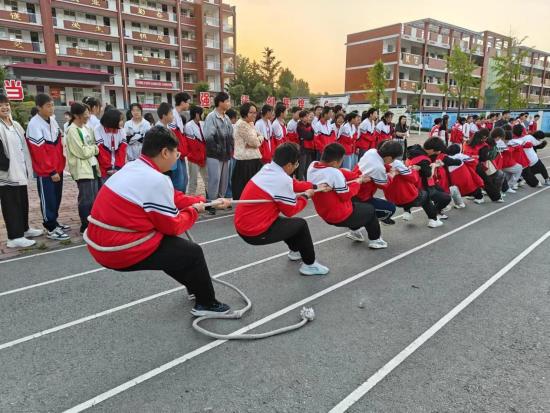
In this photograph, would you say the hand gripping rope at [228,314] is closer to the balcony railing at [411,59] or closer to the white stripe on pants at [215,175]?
the white stripe on pants at [215,175]

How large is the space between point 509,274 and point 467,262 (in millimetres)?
468

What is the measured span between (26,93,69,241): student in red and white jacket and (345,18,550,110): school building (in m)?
A: 38.3

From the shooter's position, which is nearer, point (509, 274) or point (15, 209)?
point (509, 274)

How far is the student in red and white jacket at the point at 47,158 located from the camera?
209 inches

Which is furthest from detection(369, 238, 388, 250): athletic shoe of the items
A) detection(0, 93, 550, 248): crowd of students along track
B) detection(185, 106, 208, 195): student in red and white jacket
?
detection(185, 106, 208, 195): student in red and white jacket

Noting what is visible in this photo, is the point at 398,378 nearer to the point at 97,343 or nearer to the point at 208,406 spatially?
the point at 208,406

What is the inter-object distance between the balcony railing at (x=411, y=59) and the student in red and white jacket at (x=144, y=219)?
141 feet

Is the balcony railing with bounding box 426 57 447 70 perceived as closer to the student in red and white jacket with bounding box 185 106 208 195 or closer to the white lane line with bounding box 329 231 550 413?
the student in red and white jacket with bounding box 185 106 208 195

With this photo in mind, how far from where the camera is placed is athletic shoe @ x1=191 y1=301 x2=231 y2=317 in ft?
11.0

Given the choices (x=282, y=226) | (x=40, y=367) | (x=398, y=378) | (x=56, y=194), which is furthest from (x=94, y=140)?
(x=398, y=378)

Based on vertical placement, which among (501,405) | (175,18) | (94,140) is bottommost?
(501,405)

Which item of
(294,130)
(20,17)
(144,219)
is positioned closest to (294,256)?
(144,219)

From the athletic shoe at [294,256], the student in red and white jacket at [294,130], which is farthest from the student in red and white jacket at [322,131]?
the athletic shoe at [294,256]

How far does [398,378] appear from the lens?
2584 mm
